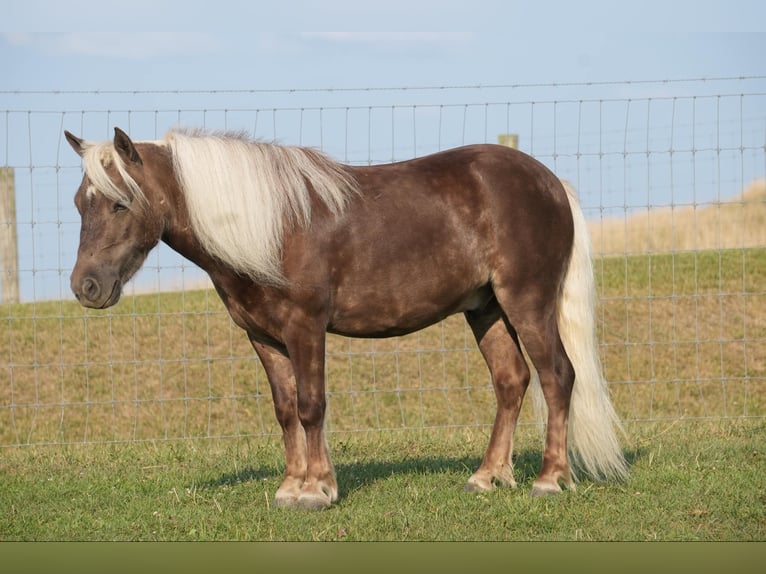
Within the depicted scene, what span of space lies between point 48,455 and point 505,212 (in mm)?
4198

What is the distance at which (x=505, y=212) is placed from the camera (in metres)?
5.59

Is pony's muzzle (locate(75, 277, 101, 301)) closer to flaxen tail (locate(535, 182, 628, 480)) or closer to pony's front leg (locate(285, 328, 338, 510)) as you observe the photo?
pony's front leg (locate(285, 328, 338, 510))

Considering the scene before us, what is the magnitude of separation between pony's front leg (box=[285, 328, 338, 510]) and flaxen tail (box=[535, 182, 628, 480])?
1561mm

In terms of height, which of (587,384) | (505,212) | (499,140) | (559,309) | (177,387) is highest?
(499,140)

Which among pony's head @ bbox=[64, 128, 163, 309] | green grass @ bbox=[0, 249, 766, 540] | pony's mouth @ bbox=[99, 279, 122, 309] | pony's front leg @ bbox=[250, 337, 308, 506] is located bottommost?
green grass @ bbox=[0, 249, 766, 540]

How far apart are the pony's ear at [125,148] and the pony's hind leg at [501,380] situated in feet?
7.59

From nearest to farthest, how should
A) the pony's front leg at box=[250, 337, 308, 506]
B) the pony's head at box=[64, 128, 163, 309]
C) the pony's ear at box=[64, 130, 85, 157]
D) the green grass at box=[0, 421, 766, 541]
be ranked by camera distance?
1. the green grass at box=[0, 421, 766, 541]
2. the pony's head at box=[64, 128, 163, 309]
3. the pony's ear at box=[64, 130, 85, 157]
4. the pony's front leg at box=[250, 337, 308, 506]

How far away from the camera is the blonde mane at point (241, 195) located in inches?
200

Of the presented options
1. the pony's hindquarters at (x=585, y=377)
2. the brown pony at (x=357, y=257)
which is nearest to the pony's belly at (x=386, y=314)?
the brown pony at (x=357, y=257)

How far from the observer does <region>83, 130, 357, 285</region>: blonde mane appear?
5070 mm

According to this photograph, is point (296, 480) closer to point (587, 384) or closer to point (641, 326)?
point (587, 384)

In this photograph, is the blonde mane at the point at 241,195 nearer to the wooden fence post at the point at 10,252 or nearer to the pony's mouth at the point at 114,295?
the pony's mouth at the point at 114,295

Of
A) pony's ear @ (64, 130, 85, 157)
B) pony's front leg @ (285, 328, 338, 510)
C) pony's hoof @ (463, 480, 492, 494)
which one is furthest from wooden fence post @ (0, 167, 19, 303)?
pony's hoof @ (463, 480, 492, 494)

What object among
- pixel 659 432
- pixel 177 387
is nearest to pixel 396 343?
pixel 177 387
